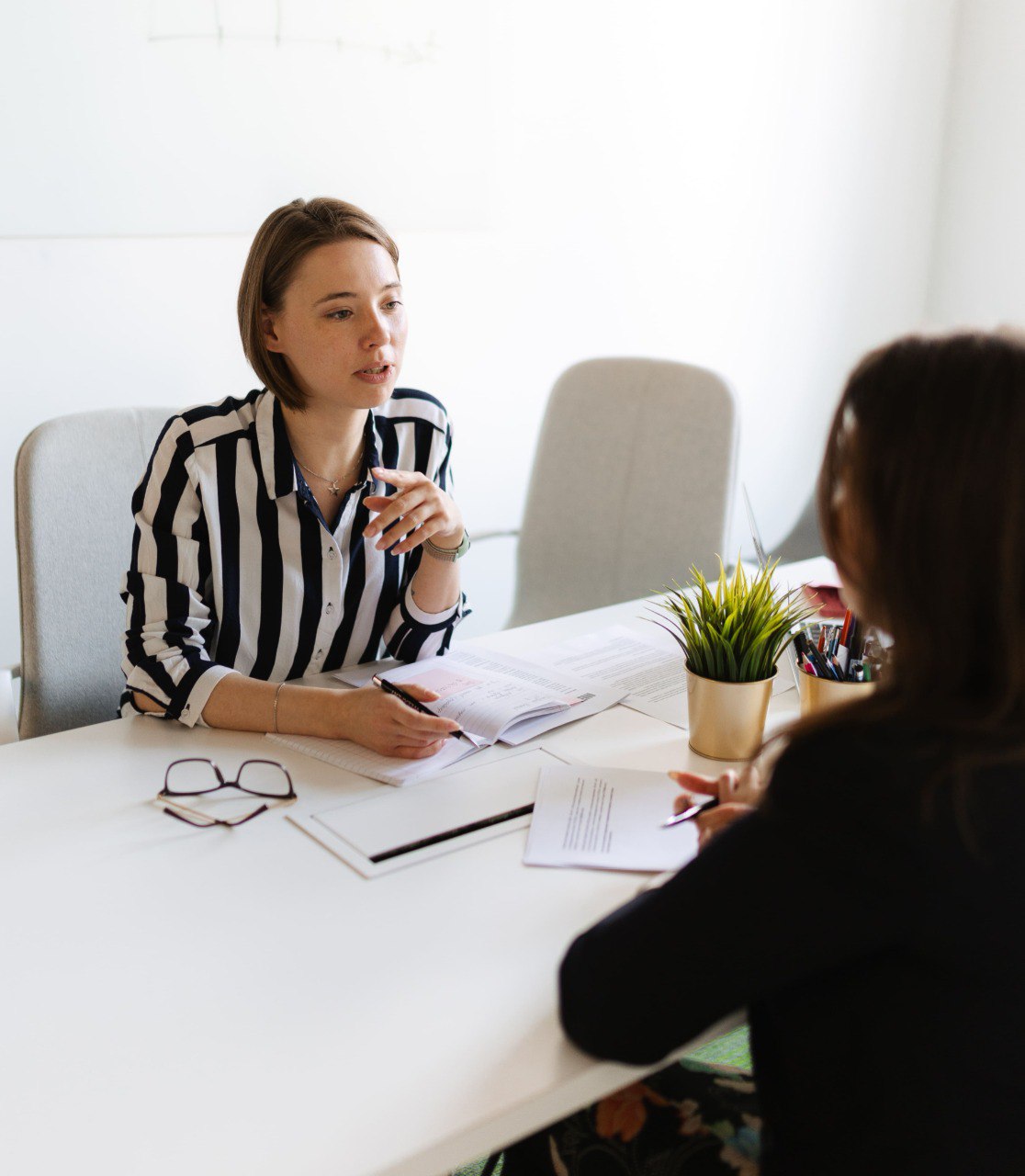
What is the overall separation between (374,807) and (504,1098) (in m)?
0.45

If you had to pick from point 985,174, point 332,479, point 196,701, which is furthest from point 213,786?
point 985,174

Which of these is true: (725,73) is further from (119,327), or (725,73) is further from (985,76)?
(119,327)

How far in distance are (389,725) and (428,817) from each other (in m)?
0.17

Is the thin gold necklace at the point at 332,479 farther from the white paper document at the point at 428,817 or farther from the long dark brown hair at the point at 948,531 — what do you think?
the long dark brown hair at the point at 948,531

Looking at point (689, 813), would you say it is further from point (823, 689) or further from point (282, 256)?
point (282, 256)

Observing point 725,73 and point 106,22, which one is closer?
point 106,22

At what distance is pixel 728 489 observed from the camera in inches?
88.0

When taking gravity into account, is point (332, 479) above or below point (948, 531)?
below

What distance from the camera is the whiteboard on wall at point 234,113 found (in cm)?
213

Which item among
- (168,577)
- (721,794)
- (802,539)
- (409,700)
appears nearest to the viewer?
(721,794)

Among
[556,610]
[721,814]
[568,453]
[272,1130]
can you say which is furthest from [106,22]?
[272,1130]

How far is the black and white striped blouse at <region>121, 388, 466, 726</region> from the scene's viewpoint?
1.53 meters

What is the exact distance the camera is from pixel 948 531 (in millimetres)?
700

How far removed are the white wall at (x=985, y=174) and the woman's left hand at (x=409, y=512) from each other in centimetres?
222
